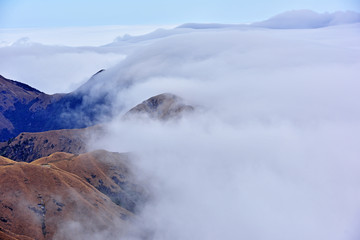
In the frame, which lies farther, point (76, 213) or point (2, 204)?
point (76, 213)

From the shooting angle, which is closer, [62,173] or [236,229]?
[62,173]

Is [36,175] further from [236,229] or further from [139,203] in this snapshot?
[236,229]

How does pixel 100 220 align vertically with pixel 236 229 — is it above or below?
above

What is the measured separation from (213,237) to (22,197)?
4030 inches

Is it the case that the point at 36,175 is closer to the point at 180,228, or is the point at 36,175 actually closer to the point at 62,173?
the point at 62,173

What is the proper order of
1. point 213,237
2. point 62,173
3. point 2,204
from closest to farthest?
point 2,204, point 62,173, point 213,237

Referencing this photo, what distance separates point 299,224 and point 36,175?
6399 inches

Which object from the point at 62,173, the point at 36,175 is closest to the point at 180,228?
the point at 62,173

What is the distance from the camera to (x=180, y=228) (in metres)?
171

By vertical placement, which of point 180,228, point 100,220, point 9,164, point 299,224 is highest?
point 9,164

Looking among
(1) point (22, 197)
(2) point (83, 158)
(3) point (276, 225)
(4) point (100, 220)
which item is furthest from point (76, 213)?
(3) point (276, 225)

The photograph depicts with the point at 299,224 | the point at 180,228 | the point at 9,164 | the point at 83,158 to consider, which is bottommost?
the point at 299,224

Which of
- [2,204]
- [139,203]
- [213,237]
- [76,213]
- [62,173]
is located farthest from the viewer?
[139,203]

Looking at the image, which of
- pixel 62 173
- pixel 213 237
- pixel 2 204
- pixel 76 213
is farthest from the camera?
pixel 213 237
